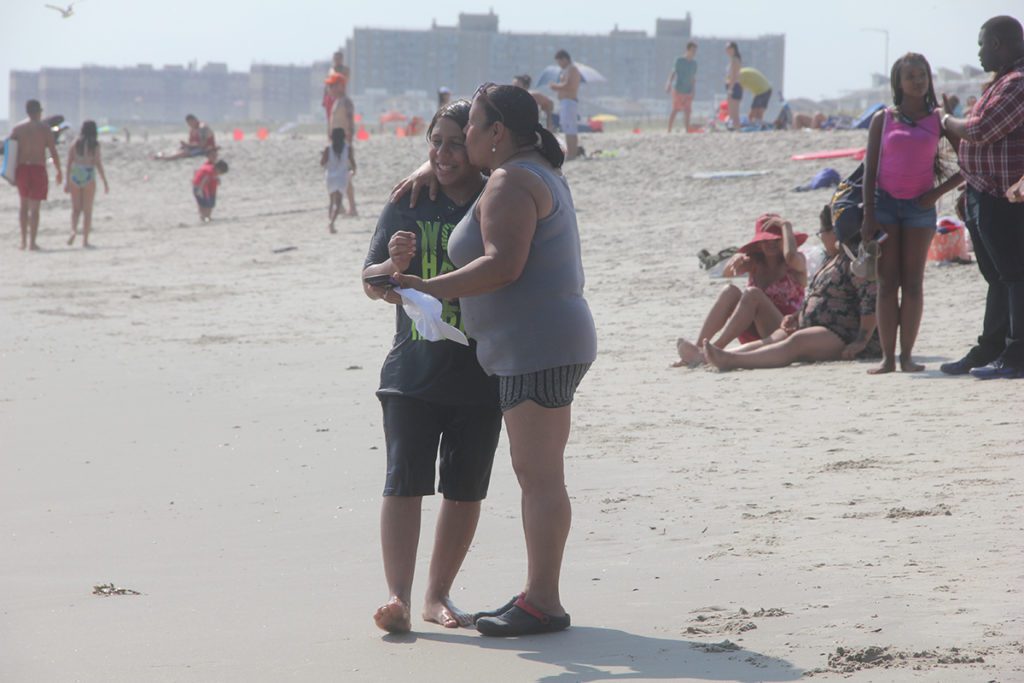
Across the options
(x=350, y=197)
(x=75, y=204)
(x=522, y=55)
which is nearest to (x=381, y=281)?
(x=350, y=197)

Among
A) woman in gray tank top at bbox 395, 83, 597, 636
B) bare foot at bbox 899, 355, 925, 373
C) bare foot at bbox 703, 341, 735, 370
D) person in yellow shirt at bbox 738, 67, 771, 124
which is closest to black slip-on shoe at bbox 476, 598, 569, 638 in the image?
woman in gray tank top at bbox 395, 83, 597, 636

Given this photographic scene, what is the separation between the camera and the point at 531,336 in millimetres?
3486

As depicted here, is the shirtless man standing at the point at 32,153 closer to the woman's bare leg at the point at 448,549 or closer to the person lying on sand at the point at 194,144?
the person lying on sand at the point at 194,144

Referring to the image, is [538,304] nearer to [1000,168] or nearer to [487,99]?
[487,99]

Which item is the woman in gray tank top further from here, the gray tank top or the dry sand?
the dry sand

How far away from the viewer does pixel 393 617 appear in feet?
11.8

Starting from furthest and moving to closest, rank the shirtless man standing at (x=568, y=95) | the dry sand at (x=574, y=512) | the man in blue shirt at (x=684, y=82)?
the man in blue shirt at (x=684, y=82) < the shirtless man standing at (x=568, y=95) < the dry sand at (x=574, y=512)

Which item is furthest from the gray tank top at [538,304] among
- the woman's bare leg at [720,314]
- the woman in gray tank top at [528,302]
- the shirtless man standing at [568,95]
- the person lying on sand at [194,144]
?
the person lying on sand at [194,144]

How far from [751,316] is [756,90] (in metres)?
17.2

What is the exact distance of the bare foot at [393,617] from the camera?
3.58 metres

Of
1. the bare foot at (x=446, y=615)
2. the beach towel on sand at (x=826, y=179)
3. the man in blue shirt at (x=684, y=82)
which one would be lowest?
the bare foot at (x=446, y=615)

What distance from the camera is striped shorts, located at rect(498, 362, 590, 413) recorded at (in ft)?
11.5

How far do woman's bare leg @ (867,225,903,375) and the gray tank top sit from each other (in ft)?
12.8

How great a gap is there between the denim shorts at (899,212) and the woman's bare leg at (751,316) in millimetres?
1213
